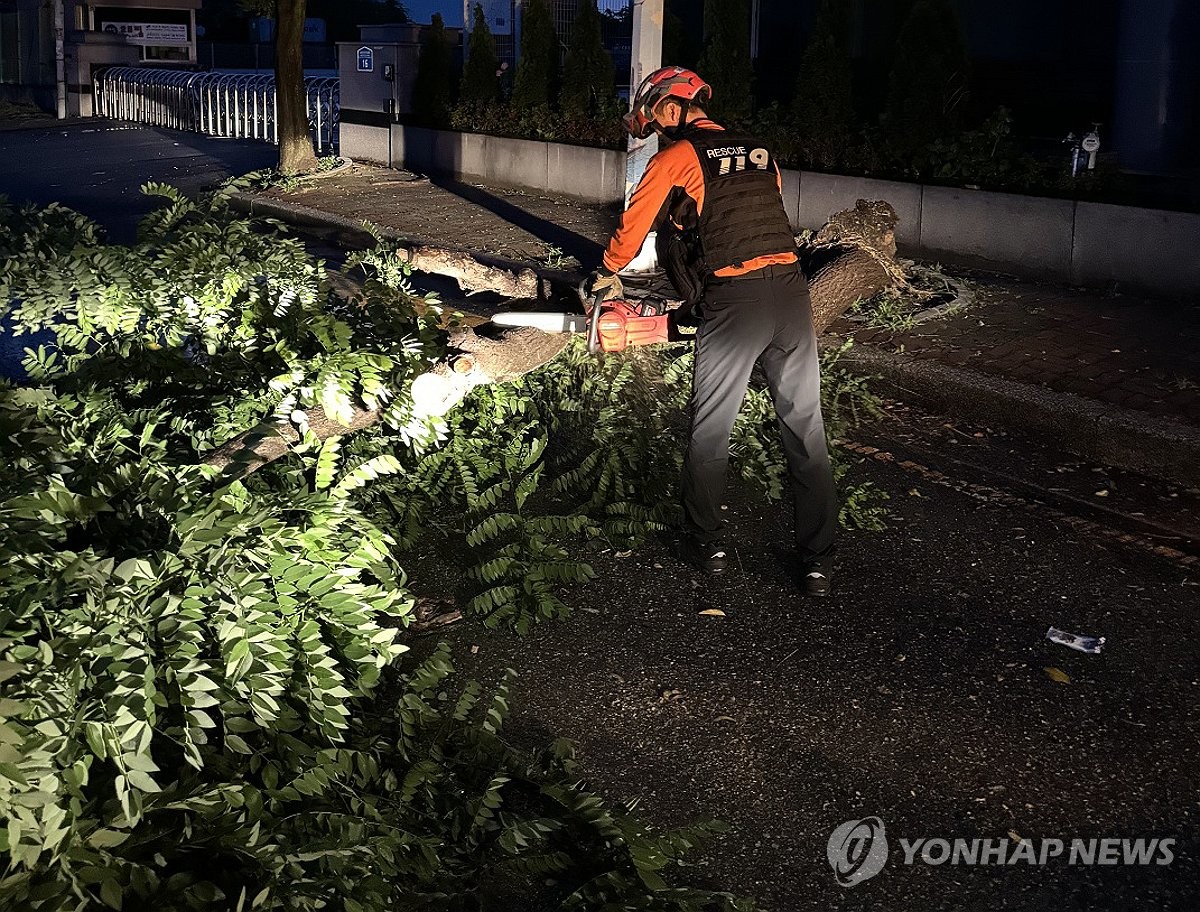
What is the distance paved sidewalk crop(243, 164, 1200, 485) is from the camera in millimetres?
6832

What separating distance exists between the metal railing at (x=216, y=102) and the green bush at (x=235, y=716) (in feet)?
58.4

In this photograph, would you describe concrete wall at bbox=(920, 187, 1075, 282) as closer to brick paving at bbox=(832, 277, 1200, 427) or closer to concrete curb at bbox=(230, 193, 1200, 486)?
brick paving at bbox=(832, 277, 1200, 427)

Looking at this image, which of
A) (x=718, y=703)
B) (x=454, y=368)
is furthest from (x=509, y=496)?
(x=718, y=703)

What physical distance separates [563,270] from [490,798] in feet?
25.6

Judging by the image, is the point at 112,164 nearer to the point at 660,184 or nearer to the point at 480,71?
the point at 480,71

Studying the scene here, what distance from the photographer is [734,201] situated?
17.0ft

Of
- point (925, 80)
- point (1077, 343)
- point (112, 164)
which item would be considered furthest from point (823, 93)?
point (112, 164)

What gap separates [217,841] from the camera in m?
3.31

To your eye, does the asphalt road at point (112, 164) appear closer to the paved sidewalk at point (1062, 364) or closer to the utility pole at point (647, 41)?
the utility pole at point (647, 41)

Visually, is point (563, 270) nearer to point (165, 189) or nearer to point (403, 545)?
point (165, 189)

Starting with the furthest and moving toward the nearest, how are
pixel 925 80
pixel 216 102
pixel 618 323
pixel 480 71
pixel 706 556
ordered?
pixel 216 102
pixel 480 71
pixel 925 80
pixel 618 323
pixel 706 556

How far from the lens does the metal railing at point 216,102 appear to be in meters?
23.3

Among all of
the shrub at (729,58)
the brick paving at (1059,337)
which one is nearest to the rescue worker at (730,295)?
the brick paving at (1059,337)

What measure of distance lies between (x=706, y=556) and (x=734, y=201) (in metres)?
1.37
